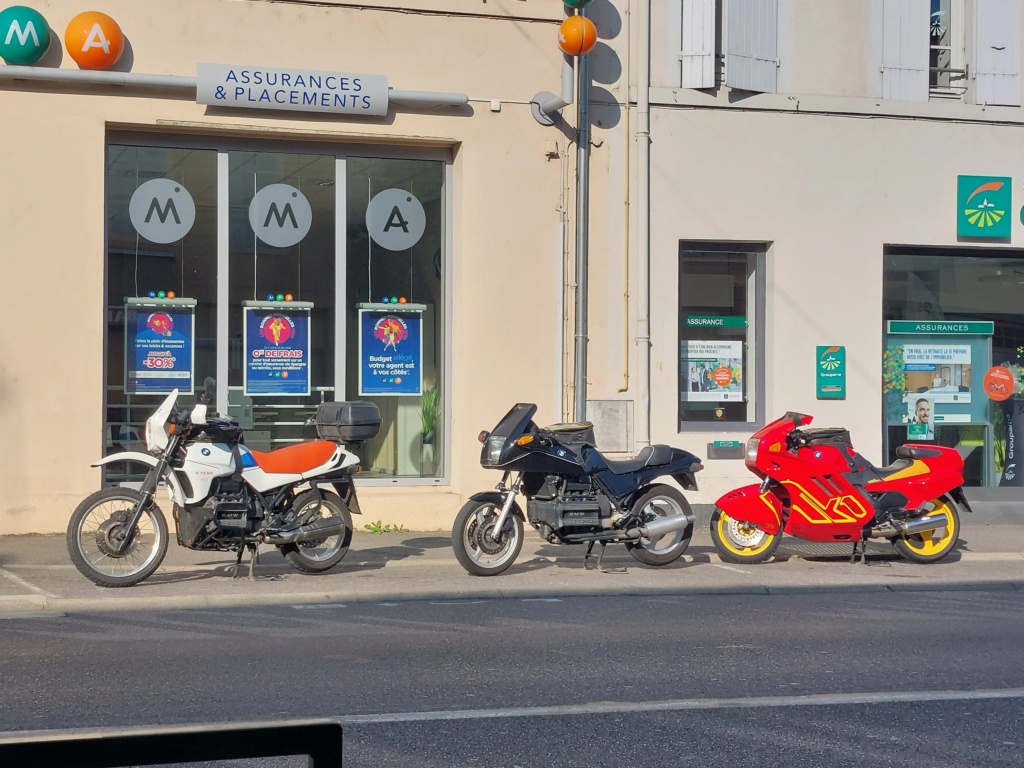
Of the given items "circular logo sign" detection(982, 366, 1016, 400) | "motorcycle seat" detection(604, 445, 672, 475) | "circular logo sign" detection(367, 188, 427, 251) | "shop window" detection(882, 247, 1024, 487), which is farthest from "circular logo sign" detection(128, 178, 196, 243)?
"circular logo sign" detection(982, 366, 1016, 400)

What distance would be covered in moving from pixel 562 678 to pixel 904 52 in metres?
10.1

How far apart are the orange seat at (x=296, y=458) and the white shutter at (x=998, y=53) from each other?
895cm

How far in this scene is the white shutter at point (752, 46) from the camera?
1291 centimetres

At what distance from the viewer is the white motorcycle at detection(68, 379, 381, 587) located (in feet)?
27.9

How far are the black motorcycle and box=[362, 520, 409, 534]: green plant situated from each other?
2.76 meters

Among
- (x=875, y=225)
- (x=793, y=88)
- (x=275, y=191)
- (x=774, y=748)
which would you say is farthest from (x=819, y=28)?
(x=774, y=748)

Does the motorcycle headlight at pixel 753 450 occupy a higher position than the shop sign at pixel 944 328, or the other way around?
the shop sign at pixel 944 328

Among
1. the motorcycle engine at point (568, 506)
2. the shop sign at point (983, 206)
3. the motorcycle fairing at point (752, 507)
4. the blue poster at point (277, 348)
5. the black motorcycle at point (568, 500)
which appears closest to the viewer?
the black motorcycle at point (568, 500)

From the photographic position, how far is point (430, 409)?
12.8 m

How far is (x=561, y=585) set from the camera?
9.04 m

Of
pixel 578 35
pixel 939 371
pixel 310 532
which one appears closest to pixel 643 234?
pixel 578 35

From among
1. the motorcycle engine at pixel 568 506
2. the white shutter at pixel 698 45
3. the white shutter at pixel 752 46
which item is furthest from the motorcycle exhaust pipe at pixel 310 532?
the white shutter at pixel 752 46

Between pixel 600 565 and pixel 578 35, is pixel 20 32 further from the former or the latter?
pixel 600 565

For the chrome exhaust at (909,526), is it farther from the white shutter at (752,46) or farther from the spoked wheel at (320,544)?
the white shutter at (752,46)
